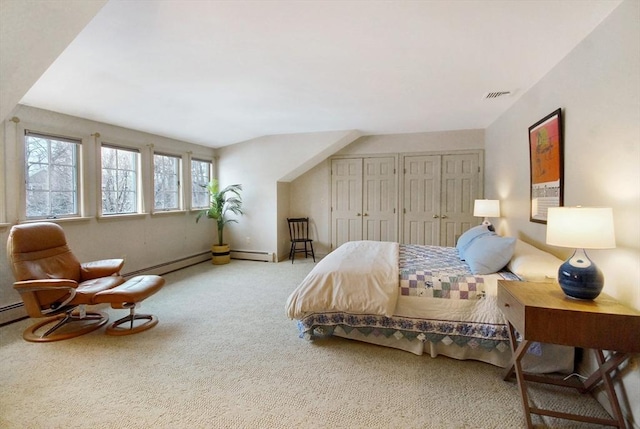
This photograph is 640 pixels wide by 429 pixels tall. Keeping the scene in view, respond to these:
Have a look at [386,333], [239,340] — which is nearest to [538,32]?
[386,333]

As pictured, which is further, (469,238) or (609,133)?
(469,238)

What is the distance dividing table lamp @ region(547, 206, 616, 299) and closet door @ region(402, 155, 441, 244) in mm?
3712

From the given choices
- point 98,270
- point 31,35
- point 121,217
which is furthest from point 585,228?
point 121,217

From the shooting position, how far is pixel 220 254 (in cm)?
552

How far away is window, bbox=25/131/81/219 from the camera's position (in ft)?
10.7

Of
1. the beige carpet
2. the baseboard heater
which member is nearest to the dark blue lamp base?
the beige carpet

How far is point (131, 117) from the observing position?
12.7ft

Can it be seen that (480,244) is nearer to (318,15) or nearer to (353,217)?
(318,15)

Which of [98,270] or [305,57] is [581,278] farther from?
[98,270]

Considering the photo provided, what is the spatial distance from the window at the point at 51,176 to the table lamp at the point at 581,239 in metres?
4.73

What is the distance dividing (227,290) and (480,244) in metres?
3.06

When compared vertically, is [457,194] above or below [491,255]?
above

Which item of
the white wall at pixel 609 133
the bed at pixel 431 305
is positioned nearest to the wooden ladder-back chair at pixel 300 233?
the bed at pixel 431 305

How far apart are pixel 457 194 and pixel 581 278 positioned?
12.5 feet
